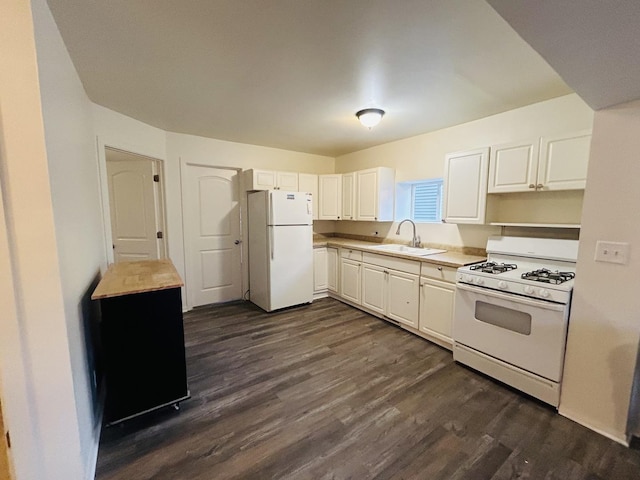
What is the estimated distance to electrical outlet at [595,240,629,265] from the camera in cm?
167

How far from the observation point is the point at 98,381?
201cm

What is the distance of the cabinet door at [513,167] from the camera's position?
7.75ft

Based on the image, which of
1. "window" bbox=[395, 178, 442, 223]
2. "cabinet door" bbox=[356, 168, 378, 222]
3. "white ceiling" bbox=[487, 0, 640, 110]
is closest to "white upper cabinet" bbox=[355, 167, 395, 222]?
"cabinet door" bbox=[356, 168, 378, 222]

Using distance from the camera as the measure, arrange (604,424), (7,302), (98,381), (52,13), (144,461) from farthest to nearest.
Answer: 1. (98,381)
2. (604,424)
3. (144,461)
4. (52,13)
5. (7,302)

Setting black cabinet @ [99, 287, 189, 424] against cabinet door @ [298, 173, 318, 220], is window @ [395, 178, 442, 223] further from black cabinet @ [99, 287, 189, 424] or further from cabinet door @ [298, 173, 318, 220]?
black cabinet @ [99, 287, 189, 424]

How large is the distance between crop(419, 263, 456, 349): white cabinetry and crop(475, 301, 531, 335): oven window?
1.12ft

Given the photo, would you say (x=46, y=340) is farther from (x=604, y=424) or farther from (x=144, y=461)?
(x=604, y=424)

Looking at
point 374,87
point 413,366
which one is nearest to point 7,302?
point 374,87

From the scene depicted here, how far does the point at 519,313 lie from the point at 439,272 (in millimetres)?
772

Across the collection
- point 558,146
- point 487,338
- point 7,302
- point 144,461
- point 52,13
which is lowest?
point 144,461

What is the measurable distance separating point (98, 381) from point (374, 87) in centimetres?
311

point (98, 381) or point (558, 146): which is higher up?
point (558, 146)

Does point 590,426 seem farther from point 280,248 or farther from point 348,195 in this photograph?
point 348,195

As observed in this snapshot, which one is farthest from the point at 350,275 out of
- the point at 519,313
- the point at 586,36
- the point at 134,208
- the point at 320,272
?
the point at 586,36
